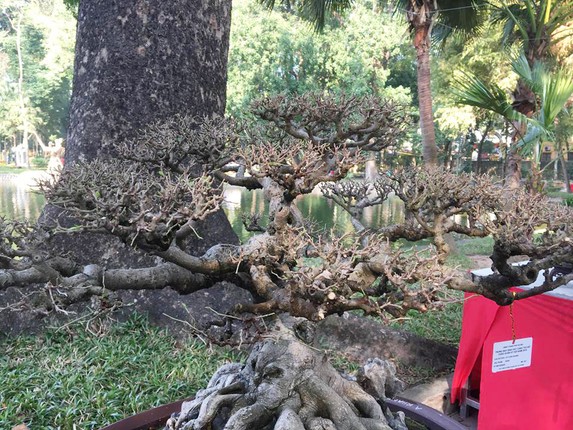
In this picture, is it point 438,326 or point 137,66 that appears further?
point 438,326

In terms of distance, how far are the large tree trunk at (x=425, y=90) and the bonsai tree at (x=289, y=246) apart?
5547 millimetres

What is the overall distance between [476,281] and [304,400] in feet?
2.81

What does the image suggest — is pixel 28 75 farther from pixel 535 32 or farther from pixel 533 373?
pixel 533 373

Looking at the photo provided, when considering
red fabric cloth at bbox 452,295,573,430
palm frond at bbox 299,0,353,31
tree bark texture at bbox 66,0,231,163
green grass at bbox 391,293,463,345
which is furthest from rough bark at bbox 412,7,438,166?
tree bark texture at bbox 66,0,231,163

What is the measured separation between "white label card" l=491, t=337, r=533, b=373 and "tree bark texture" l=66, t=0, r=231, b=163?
8.39 ft

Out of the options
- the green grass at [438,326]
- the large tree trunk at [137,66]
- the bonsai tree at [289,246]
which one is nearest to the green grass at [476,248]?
the green grass at [438,326]

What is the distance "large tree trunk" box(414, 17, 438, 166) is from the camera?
7719 millimetres

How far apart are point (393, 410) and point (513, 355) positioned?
105 cm

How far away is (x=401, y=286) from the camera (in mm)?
1738

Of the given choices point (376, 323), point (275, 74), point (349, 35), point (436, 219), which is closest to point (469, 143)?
point (349, 35)

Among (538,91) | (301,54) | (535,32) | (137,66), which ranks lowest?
(137,66)

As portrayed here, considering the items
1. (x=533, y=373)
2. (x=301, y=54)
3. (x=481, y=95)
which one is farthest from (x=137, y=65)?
(x=301, y=54)

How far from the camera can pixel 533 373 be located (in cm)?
313

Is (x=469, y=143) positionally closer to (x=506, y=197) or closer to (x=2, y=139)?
(x=506, y=197)
